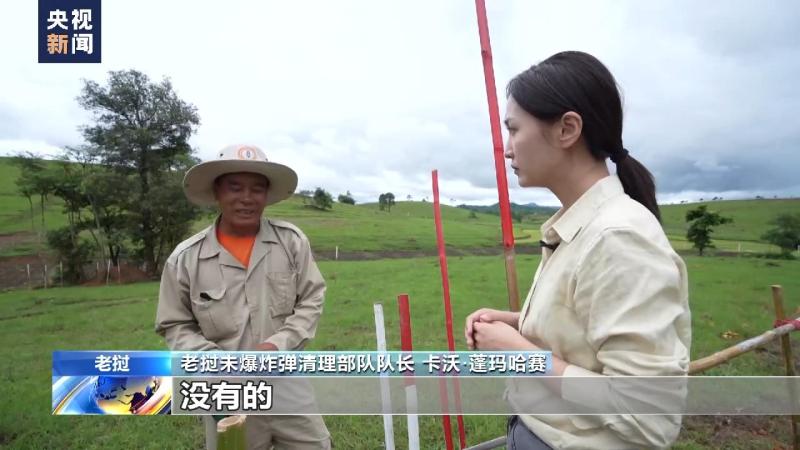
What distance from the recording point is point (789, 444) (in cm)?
400

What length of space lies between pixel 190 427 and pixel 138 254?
20.6m

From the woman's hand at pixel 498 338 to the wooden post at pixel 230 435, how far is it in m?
0.68

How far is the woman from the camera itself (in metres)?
0.87

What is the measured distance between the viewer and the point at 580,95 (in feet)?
3.50

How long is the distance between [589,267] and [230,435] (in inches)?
36.9

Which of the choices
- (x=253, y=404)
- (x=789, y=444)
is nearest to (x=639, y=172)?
(x=253, y=404)

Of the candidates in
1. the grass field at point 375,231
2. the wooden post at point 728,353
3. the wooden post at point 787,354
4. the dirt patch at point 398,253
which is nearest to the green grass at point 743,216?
the grass field at point 375,231

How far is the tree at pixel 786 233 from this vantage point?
28.7m

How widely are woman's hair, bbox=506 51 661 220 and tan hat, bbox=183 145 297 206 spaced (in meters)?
1.55

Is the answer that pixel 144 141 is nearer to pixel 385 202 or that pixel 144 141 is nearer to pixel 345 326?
pixel 345 326

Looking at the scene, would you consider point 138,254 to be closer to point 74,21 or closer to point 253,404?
point 74,21
